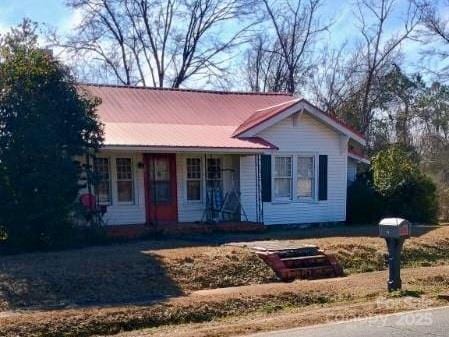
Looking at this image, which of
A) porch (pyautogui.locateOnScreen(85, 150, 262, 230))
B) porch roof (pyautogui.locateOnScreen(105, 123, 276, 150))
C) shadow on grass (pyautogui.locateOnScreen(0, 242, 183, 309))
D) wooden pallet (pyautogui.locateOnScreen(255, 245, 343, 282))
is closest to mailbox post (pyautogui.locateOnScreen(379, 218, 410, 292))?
wooden pallet (pyautogui.locateOnScreen(255, 245, 343, 282))

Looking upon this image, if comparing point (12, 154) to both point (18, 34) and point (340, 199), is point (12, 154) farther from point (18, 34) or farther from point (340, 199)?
point (340, 199)

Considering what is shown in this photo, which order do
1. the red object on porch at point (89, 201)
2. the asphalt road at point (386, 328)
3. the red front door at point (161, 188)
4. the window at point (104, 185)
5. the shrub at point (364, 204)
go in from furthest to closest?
1. the shrub at point (364, 204)
2. the red front door at point (161, 188)
3. the window at point (104, 185)
4. the red object on porch at point (89, 201)
5. the asphalt road at point (386, 328)

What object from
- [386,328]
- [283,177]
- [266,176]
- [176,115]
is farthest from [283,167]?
[386,328]

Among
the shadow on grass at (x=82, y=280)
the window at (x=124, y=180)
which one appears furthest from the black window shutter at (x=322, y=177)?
the shadow on grass at (x=82, y=280)

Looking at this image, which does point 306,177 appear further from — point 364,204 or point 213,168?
point 213,168

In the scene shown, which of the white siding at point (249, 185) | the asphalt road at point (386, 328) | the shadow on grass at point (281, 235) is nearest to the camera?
the asphalt road at point (386, 328)

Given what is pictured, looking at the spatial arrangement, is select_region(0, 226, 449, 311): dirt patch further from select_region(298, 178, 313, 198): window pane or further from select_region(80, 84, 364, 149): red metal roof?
select_region(298, 178, 313, 198): window pane

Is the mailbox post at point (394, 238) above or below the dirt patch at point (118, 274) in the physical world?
above

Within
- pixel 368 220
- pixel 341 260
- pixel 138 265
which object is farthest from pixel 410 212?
pixel 138 265

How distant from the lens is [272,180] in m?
19.6

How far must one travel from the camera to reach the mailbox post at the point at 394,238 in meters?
9.73

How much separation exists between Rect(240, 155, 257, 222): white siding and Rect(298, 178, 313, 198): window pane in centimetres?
171

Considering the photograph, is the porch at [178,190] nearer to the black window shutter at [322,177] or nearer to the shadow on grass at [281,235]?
the shadow on grass at [281,235]

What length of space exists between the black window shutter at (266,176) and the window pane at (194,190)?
2.08 metres
